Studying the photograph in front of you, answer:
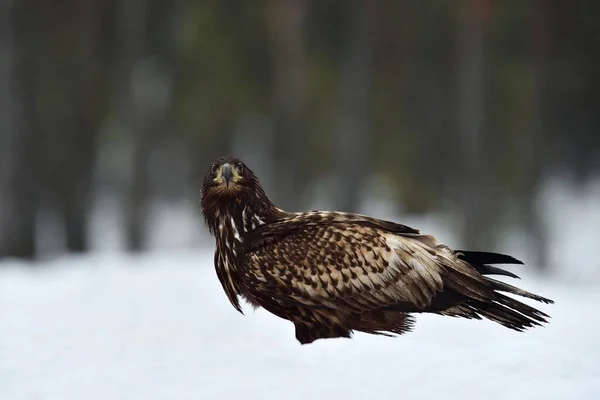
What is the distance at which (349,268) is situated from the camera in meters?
5.97

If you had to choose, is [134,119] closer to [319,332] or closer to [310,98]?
[310,98]

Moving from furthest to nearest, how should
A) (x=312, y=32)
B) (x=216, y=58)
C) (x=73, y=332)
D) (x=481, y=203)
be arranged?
(x=216, y=58), (x=312, y=32), (x=481, y=203), (x=73, y=332)

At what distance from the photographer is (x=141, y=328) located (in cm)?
734

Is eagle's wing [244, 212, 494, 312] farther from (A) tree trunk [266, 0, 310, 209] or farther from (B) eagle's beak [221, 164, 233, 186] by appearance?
(A) tree trunk [266, 0, 310, 209]

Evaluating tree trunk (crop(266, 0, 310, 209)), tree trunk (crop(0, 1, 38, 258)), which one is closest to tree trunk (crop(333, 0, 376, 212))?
tree trunk (crop(266, 0, 310, 209))

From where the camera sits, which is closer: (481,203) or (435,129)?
(481,203)

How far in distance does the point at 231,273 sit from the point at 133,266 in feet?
23.1

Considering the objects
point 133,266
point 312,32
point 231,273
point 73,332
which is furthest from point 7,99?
point 231,273

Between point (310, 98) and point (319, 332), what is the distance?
70.3 feet

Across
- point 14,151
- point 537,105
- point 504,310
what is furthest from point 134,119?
point 504,310

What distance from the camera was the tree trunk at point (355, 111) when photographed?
2139 centimetres

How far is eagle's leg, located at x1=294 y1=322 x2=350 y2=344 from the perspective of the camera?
5957 millimetres

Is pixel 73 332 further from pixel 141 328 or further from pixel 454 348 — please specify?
pixel 454 348

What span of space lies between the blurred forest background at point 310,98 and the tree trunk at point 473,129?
0.14 ft
